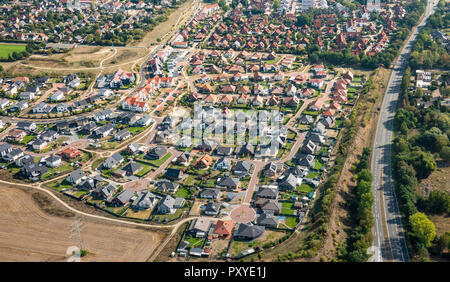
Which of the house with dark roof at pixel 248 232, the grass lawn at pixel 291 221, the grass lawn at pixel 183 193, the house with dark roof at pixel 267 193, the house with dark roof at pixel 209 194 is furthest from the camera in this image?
the grass lawn at pixel 183 193

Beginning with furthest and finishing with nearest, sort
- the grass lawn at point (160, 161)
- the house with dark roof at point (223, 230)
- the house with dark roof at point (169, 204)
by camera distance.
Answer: the grass lawn at point (160, 161)
the house with dark roof at point (169, 204)
the house with dark roof at point (223, 230)

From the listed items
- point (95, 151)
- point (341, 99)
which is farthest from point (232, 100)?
point (95, 151)

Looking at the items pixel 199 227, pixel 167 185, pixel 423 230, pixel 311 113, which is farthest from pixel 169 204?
pixel 311 113

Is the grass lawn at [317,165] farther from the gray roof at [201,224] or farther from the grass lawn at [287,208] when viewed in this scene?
the gray roof at [201,224]

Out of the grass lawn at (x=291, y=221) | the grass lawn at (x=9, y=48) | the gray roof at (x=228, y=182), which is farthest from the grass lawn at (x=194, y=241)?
the grass lawn at (x=9, y=48)

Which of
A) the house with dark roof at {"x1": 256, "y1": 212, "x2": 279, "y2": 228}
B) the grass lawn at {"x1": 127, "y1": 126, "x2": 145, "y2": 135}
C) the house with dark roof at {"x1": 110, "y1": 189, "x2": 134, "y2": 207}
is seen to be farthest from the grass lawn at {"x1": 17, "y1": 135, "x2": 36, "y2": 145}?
the house with dark roof at {"x1": 256, "y1": 212, "x2": 279, "y2": 228}

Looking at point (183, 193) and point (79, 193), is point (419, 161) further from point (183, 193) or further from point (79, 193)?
point (79, 193)

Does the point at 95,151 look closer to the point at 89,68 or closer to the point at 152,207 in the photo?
the point at 152,207
